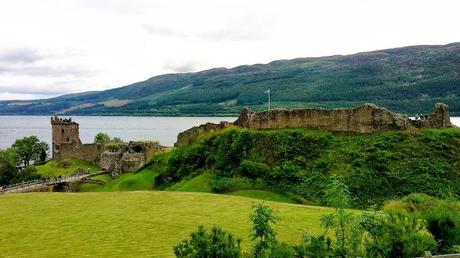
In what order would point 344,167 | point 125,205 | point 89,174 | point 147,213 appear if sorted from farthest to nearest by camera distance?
point 89,174 < point 344,167 < point 125,205 < point 147,213

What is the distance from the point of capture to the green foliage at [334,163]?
39.2m

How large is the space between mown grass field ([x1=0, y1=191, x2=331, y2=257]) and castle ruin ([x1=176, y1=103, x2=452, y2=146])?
43.6 feet

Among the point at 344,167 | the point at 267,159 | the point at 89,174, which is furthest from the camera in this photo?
the point at 89,174

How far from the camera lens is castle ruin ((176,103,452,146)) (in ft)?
146

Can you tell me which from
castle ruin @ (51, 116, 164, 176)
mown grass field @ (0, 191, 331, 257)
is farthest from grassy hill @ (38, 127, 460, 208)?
castle ruin @ (51, 116, 164, 176)

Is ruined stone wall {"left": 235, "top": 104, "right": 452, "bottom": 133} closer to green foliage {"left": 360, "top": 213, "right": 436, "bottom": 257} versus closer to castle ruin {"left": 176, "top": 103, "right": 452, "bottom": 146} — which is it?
castle ruin {"left": 176, "top": 103, "right": 452, "bottom": 146}

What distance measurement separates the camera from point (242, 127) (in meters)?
52.0

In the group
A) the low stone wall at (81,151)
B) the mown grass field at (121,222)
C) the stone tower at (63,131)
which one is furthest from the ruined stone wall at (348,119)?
the stone tower at (63,131)

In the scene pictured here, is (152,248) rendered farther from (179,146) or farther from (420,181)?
(179,146)

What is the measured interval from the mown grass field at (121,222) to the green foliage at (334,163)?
685cm

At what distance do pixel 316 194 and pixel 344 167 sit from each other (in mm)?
3482

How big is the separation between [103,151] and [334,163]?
48.8 m

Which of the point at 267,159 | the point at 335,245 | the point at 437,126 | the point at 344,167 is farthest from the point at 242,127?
the point at 335,245

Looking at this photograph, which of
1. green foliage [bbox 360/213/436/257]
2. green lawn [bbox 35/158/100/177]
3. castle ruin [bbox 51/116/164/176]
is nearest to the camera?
green foliage [bbox 360/213/436/257]
